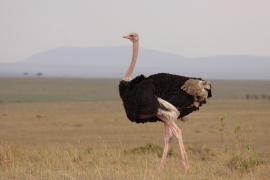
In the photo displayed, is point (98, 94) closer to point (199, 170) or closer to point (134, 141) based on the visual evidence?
point (134, 141)

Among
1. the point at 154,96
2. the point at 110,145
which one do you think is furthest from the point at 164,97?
the point at 110,145

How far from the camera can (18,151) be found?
32.8 feet

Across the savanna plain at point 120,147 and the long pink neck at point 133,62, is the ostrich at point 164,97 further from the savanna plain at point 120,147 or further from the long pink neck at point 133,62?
the savanna plain at point 120,147

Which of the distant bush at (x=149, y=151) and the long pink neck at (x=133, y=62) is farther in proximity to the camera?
the distant bush at (x=149, y=151)

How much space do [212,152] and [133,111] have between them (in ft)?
10.5

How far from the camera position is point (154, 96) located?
8438 millimetres

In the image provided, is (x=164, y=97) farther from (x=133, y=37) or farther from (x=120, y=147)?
(x=120, y=147)

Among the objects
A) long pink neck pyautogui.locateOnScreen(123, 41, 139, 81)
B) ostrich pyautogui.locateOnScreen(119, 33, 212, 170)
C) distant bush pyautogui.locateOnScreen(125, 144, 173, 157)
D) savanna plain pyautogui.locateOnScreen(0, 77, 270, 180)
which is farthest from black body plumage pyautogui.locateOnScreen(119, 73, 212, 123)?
distant bush pyautogui.locateOnScreen(125, 144, 173, 157)

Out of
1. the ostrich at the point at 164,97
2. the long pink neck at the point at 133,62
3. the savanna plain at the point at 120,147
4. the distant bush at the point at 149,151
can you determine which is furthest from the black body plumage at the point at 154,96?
the distant bush at the point at 149,151

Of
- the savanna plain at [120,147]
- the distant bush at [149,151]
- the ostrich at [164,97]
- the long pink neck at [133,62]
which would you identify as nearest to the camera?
the savanna plain at [120,147]

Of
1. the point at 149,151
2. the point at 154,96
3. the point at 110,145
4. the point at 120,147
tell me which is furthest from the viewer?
the point at 110,145

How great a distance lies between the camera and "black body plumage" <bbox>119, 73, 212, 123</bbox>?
8398mm

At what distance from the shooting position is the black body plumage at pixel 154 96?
27.6 feet

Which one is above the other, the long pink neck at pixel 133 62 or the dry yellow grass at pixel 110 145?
the long pink neck at pixel 133 62
